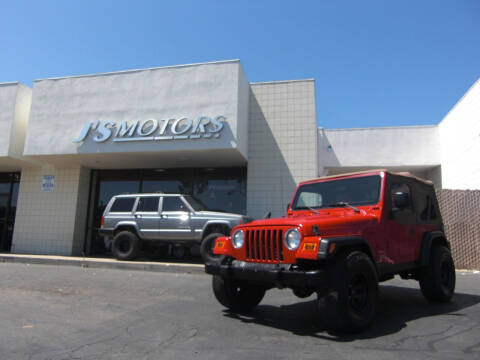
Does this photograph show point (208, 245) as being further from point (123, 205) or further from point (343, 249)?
point (343, 249)

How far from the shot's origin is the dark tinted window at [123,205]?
11.0 meters

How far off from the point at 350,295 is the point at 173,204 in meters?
7.31

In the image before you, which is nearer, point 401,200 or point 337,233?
point 337,233

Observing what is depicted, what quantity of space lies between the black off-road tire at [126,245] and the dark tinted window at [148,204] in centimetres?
84

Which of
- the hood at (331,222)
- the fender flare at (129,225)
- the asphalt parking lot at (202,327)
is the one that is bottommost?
the asphalt parking lot at (202,327)

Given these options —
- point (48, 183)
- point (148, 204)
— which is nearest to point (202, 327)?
point (148, 204)

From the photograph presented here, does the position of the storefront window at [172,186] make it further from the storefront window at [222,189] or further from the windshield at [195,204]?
the windshield at [195,204]

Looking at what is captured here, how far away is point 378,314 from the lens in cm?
487

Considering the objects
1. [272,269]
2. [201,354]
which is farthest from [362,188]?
[201,354]

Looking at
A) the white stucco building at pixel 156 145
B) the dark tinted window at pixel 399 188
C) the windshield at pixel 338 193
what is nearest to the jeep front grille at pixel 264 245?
the windshield at pixel 338 193

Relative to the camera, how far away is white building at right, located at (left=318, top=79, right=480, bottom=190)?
13957mm

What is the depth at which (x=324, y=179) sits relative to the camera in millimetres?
5777

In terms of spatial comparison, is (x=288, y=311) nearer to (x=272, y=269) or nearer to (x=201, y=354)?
(x=272, y=269)

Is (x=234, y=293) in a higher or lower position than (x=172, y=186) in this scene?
lower
